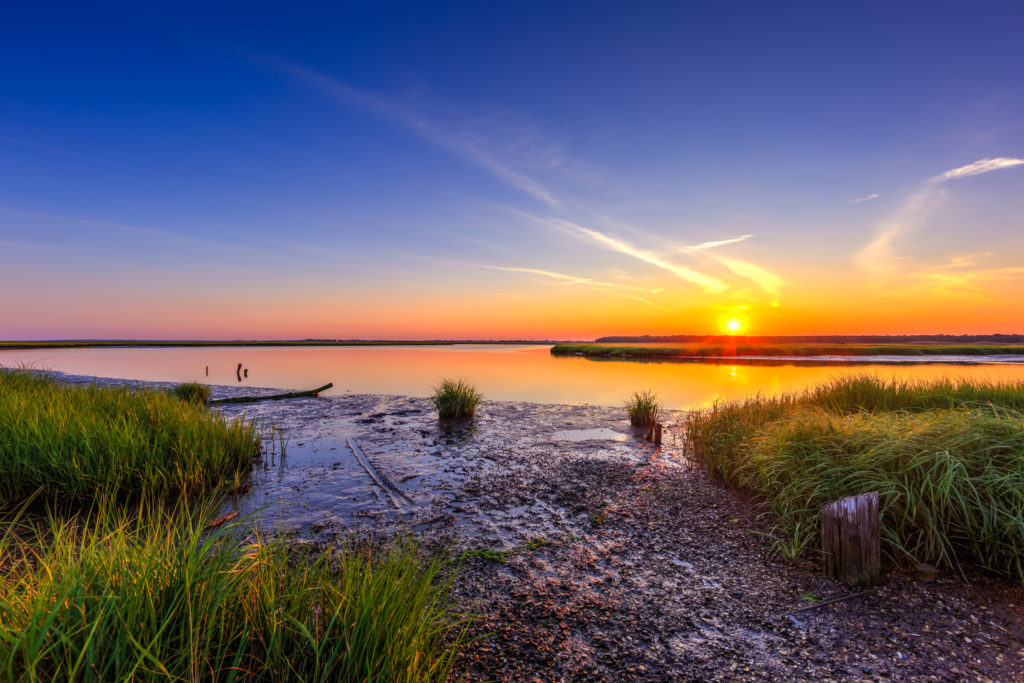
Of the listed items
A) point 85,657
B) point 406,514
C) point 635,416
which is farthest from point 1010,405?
point 85,657

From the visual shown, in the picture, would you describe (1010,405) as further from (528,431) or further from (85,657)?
(85,657)

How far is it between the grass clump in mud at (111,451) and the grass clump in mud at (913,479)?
943 centimetres

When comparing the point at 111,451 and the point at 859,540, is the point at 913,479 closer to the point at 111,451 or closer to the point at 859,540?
the point at 859,540

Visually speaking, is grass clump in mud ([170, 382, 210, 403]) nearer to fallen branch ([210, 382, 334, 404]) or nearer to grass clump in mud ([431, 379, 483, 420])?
fallen branch ([210, 382, 334, 404])

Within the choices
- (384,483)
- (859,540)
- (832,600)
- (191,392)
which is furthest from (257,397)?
(859,540)

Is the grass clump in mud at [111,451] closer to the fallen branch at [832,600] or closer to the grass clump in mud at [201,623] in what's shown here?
the grass clump in mud at [201,623]

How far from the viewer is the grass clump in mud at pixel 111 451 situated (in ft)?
24.2

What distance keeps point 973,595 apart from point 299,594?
22.4ft

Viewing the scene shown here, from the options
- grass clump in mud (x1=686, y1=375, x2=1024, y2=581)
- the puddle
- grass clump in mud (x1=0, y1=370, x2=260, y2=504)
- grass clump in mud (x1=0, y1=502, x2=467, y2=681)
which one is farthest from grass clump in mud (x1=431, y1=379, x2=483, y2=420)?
grass clump in mud (x1=0, y1=502, x2=467, y2=681)

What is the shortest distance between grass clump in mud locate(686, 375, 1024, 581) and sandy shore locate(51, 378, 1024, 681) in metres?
0.38

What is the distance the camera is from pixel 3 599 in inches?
106

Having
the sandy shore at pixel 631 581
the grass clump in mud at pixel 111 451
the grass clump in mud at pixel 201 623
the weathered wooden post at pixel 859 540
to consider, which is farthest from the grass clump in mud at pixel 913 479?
the grass clump in mud at pixel 111 451

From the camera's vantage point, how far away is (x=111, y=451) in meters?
7.75

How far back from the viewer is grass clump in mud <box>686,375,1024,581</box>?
522cm
